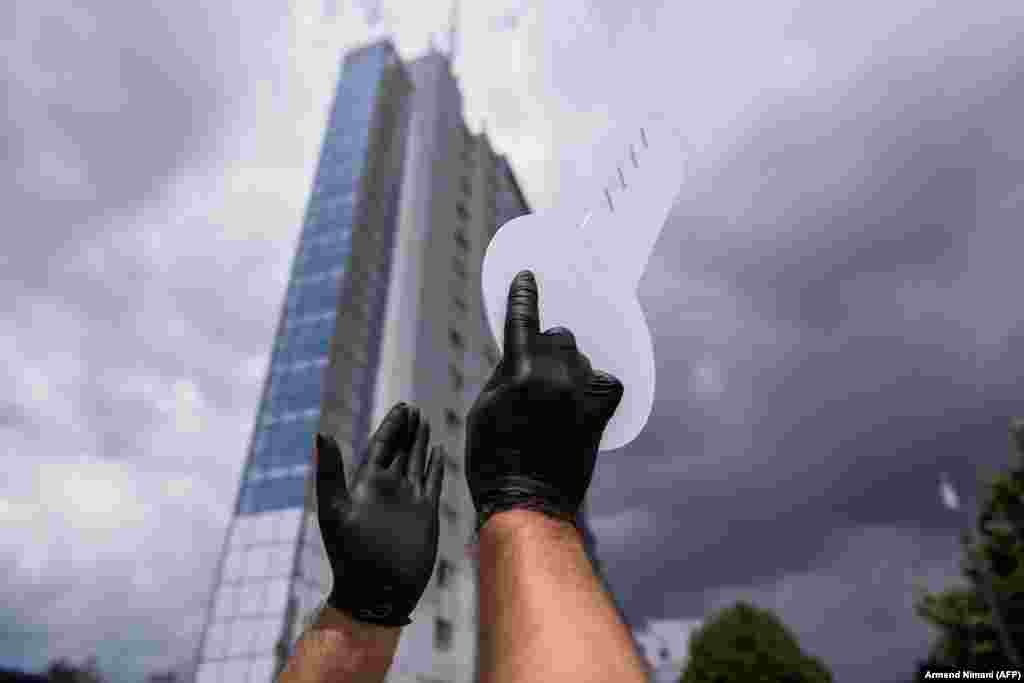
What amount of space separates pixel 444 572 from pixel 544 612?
28.0 meters

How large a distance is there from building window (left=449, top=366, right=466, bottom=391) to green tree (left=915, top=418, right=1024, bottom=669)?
20666 millimetres

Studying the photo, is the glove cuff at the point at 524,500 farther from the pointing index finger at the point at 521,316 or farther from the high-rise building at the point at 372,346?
the high-rise building at the point at 372,346

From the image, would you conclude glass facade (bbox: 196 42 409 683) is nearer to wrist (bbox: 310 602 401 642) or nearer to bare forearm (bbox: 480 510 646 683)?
wrist (bbox: 310 602 401 642)

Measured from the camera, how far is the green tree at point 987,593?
651 inches

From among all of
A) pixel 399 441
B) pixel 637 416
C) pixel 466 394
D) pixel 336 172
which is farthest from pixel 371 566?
pixel 336 172

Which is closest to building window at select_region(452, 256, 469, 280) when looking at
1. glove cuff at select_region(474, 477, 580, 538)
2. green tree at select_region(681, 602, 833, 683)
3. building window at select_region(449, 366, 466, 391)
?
building window at select_region(449, 366, 466, 391)

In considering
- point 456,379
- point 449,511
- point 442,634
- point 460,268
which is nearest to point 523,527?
point 442,634

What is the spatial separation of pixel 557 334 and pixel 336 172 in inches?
1574

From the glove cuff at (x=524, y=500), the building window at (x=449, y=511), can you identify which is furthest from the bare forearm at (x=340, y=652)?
the building window at (x=449, y=511)

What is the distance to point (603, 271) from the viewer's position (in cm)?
225

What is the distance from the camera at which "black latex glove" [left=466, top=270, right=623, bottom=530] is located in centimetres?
186

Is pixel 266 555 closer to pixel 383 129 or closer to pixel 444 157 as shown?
pixel 444 157

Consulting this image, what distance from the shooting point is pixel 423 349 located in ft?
99.1

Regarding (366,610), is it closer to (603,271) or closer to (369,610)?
(369,610)
